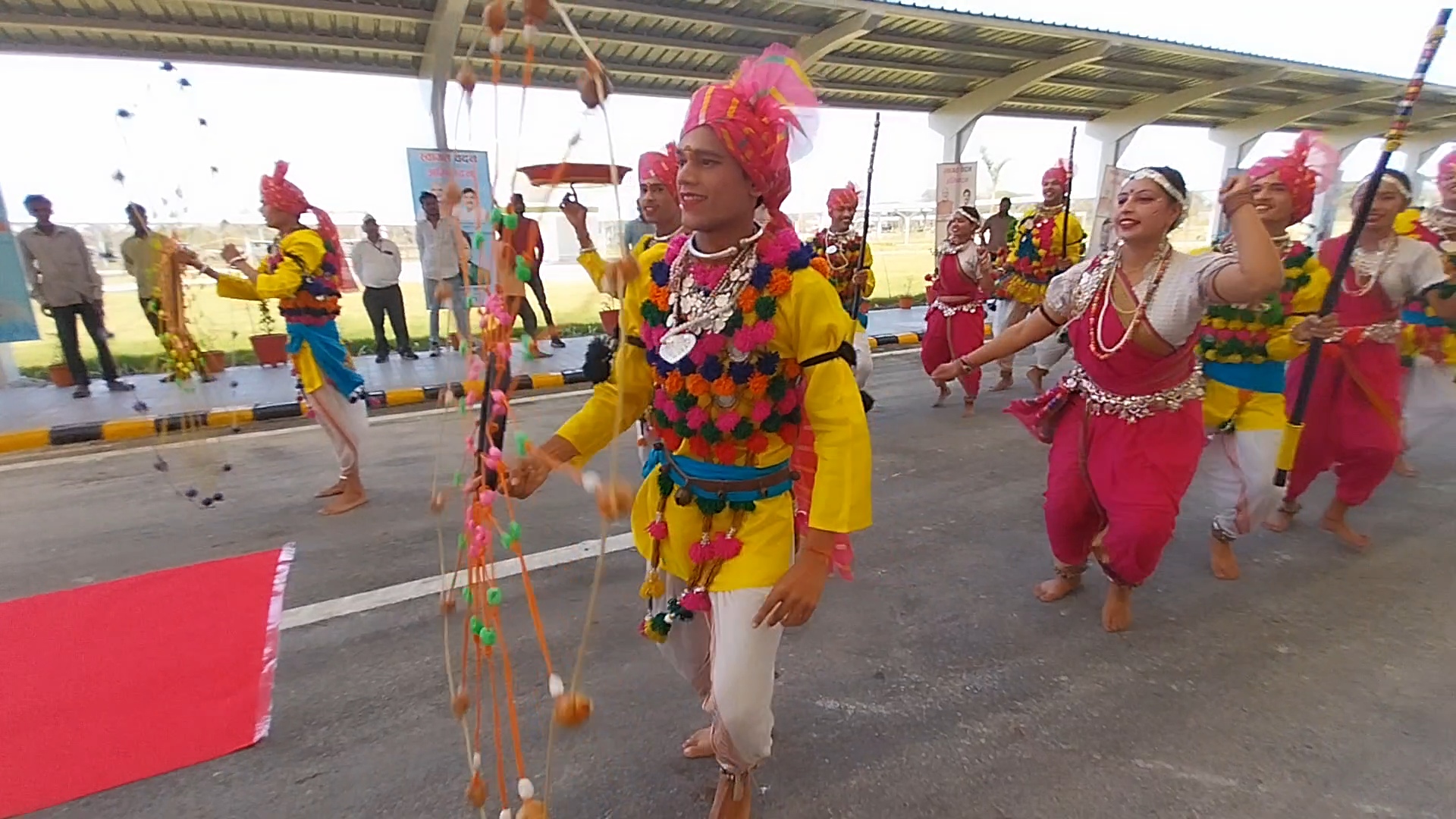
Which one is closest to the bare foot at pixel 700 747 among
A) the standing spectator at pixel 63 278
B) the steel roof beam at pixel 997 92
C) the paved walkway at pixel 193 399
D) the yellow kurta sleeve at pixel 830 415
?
the yellow kurta sleeve at pixel 830 415

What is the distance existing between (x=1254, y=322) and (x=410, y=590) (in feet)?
13.6

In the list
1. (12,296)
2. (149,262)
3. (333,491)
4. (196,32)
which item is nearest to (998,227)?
(333,491)

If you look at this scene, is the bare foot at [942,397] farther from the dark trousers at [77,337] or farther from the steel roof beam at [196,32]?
the dark trousers at [77,337]

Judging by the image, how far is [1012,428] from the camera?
21.1 feet

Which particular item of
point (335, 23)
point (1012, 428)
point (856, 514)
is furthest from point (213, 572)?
point (335, 23)

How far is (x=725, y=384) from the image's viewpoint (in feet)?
6.24

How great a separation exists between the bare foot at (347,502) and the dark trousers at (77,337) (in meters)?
5.15

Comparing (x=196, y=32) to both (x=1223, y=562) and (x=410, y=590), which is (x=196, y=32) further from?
(x=1223, y=562)

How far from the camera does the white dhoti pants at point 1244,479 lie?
359cm

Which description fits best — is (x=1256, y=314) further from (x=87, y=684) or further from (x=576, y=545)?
(x=87, y=684)

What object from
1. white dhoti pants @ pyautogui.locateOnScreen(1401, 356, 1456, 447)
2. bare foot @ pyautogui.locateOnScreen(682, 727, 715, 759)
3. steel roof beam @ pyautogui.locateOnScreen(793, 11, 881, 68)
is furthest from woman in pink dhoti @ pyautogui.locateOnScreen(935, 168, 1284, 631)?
steel roof beam @ pyautogui.locateOnScreen(793, 11, 881, 68)

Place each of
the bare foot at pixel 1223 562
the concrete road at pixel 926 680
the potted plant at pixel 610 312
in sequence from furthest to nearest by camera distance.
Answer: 1. the bare foot at pixel 1223 562
2. the concrete road at pixel 926 680
3. the potted plant at pixel 610 312

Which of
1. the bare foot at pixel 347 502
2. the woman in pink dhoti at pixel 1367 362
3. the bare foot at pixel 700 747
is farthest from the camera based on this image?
the bare foot at pixel 347 502

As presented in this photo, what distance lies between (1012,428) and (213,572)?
18.3 feet
